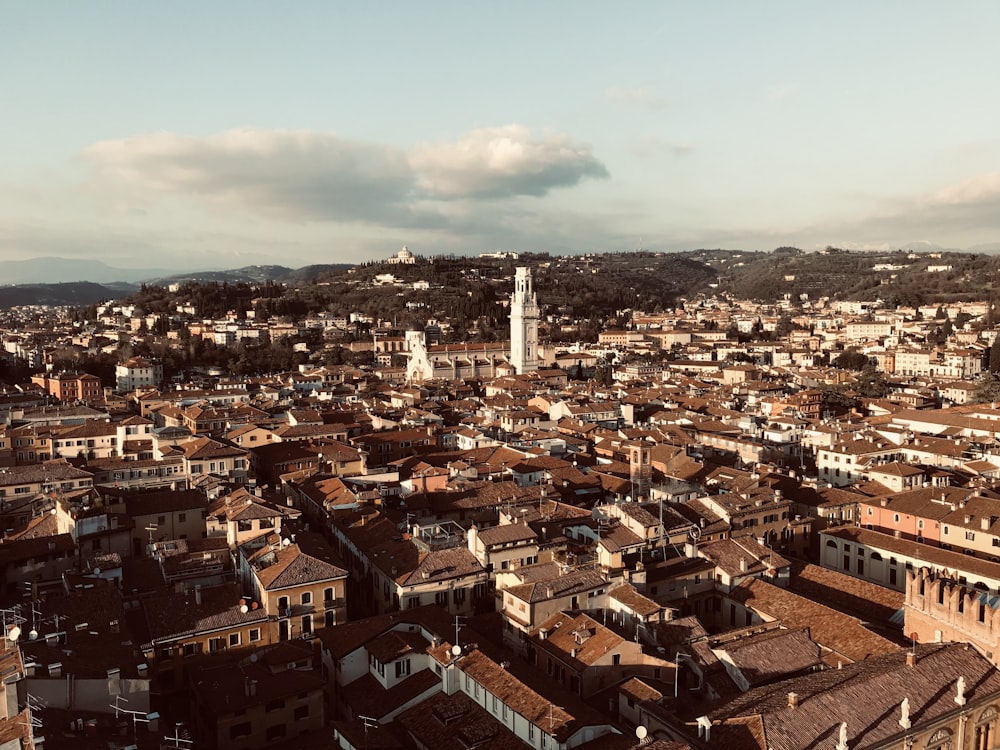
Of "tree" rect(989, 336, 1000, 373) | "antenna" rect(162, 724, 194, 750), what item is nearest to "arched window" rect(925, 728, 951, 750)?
"antenna" rect(162, 724, 194, 750)

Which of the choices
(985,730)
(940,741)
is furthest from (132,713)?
(985,730)

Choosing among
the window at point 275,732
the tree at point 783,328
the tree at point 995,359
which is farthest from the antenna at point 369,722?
the tree at point 783,328

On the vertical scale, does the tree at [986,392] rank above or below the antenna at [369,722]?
below

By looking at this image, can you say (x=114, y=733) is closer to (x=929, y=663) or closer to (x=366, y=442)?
(x=929, y=663)

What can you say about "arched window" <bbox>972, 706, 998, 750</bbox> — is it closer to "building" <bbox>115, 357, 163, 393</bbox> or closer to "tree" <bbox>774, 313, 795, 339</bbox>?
"building" <bbox>115, 357, 163, 393</bbox>

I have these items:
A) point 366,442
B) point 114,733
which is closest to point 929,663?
point 114,733

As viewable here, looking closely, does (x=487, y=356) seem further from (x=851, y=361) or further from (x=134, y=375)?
(x=851, y=361)

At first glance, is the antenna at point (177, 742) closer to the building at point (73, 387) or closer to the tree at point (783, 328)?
the building at point (73, 387)

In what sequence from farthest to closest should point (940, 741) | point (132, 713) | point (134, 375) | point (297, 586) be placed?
point (134, 375)
point (297, 586)
point (132, 713)
point (940, 741)
